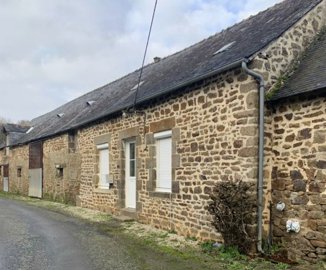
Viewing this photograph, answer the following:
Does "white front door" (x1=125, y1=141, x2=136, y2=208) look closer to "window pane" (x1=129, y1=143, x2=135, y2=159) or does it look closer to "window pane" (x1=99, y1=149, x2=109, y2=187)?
"window pane" (x1=129, y1=143, x2=135, y2=159)

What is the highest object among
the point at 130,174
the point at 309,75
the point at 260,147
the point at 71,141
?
the point at 309,75

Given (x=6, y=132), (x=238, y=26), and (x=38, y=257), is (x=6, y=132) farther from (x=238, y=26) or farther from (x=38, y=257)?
(x=38, y=257)

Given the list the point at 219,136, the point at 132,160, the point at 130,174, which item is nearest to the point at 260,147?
the point at 219,136

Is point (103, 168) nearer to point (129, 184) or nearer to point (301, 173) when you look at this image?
point (129, 184)

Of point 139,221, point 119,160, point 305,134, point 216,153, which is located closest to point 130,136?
point 119,160

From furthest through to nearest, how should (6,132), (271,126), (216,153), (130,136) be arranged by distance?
(6,132), (130,136), (216,153), (271,126)

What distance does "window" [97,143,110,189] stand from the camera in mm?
13305

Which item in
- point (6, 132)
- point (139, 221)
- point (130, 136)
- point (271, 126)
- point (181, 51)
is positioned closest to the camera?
point (271, 126)

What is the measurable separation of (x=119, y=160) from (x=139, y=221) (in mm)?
2198

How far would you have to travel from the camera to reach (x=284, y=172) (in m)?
7.16

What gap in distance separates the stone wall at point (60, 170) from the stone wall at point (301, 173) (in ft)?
32.3

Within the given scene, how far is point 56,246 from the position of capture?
310 inches

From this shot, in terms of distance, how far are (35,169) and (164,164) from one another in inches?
483

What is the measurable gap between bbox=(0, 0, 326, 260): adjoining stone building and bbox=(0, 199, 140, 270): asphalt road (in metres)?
1.75
